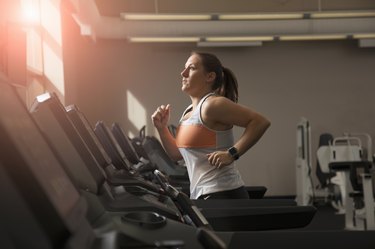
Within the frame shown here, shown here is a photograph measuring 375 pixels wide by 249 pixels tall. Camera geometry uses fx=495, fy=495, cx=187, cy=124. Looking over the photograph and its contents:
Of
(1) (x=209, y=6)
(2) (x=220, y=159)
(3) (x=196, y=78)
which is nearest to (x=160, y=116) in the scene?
(3) (x=196, y=78)

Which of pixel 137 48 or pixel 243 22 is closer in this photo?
pixel 243 22

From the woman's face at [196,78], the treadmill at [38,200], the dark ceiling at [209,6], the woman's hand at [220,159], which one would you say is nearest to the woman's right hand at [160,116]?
the woman's face at [196,78]

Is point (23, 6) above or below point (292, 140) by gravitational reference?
above

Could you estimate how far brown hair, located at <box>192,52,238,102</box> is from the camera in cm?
212

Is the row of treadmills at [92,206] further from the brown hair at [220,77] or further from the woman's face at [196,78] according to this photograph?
the brown hair at [220,77]

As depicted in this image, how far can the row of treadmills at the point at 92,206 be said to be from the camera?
2.05ft

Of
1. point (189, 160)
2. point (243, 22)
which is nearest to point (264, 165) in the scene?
point (243, 22)

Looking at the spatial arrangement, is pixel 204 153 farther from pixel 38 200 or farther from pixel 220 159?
pixel 38 200

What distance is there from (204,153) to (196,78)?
33 cm

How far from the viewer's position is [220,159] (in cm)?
194

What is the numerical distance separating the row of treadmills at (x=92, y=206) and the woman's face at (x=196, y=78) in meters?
0.46

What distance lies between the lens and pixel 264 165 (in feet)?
27.9

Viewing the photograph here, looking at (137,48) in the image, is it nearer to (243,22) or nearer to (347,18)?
(243,22)

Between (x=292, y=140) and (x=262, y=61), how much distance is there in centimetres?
147
